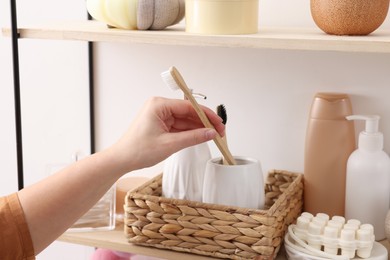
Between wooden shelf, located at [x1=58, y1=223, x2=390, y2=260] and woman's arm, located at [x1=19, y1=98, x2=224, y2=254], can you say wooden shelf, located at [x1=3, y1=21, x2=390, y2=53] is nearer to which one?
woman's arm, located at [x1=19, y1=98, x2=224, y2=254]

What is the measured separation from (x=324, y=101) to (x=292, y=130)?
133 mm

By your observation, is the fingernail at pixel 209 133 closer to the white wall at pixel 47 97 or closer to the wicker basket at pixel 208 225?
the wicker basket at pixel 208 225

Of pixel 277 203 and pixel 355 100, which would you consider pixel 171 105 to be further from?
pixel 355 100

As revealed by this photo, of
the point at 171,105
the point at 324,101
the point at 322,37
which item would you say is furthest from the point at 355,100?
the point at 171,105

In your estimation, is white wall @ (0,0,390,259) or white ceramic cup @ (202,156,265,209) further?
white wall @ (0,0,390,259)

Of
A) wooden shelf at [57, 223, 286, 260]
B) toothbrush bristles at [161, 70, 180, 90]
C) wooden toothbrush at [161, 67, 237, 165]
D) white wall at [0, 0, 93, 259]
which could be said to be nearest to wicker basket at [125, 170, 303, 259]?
wooden shelf at [57, 223, 286, 260]

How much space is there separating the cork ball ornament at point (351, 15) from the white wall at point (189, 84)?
20cm

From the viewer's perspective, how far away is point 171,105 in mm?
1062

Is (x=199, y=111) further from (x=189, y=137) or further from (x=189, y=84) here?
(x=189, y=84)

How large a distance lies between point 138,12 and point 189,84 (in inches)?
11.5

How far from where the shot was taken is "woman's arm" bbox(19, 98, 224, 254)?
0.99m

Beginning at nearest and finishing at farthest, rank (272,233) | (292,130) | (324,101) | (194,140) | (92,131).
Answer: (194,140) → (272,233) → (324,101) → (292,130) → (92,131)

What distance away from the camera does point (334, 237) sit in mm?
1110

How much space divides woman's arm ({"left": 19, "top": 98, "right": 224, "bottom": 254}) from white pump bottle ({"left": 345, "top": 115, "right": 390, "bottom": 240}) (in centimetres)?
33
